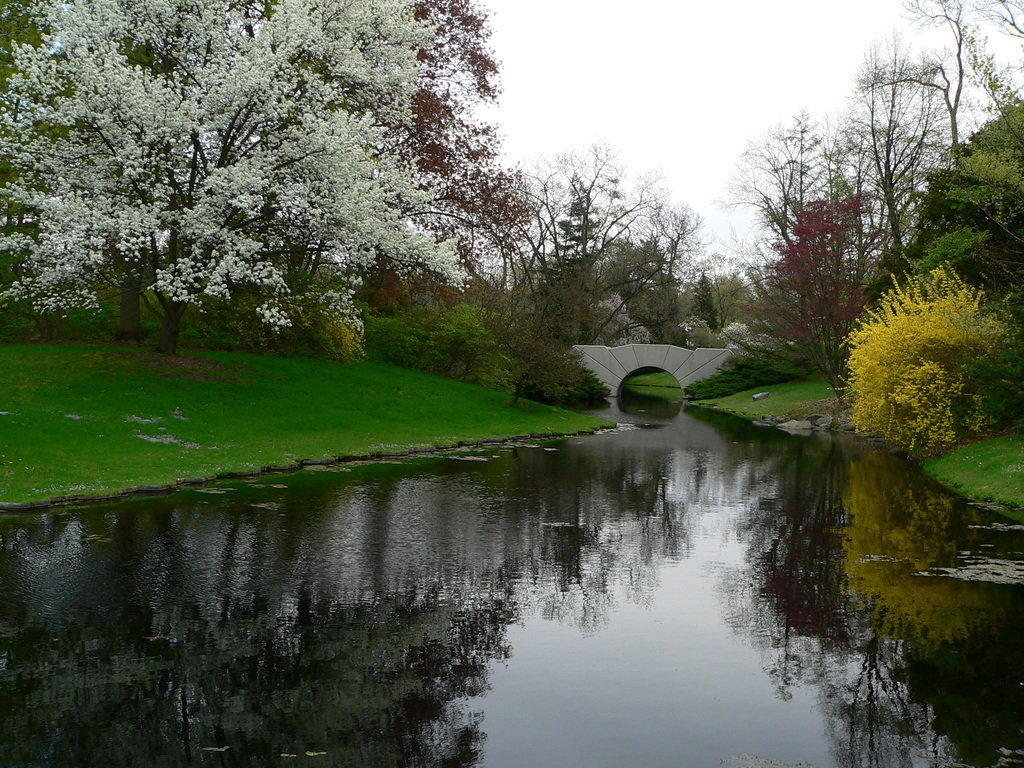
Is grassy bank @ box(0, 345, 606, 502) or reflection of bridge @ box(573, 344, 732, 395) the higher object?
reflection of bridge @ box(573, 344, 732, 395)

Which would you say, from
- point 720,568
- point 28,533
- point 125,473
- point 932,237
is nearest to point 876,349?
point 932,237

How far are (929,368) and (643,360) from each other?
42.4 m

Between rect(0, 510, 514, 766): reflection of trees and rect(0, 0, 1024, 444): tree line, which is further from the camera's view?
rect(0, 0, 1024, 444): tree line

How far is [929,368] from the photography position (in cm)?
2220

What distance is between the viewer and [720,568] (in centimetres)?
1178

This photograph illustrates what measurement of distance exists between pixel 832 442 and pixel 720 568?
22.4 metres

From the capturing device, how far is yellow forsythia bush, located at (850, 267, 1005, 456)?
22.3 metres

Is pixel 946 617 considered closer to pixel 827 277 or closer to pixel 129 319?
pixel 129 319

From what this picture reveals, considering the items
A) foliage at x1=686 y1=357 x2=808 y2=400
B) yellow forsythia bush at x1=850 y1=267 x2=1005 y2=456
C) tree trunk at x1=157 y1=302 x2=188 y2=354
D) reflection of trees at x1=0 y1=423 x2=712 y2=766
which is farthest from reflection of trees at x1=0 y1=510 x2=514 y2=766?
foliage at x1=686 y1=357 x2=808 y2=400

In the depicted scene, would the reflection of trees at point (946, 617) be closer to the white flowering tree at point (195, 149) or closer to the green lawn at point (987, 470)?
the green lawn at point (987, 470)

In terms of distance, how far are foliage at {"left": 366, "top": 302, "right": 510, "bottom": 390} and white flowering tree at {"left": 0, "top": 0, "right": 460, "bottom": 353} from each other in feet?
37.4

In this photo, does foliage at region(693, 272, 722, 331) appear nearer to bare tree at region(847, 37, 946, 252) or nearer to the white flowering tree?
bare tree at region(847, 37, 946, 252)

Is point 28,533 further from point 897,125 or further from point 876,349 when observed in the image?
point 897,125

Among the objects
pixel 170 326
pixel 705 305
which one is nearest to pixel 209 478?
pixel 170 326
